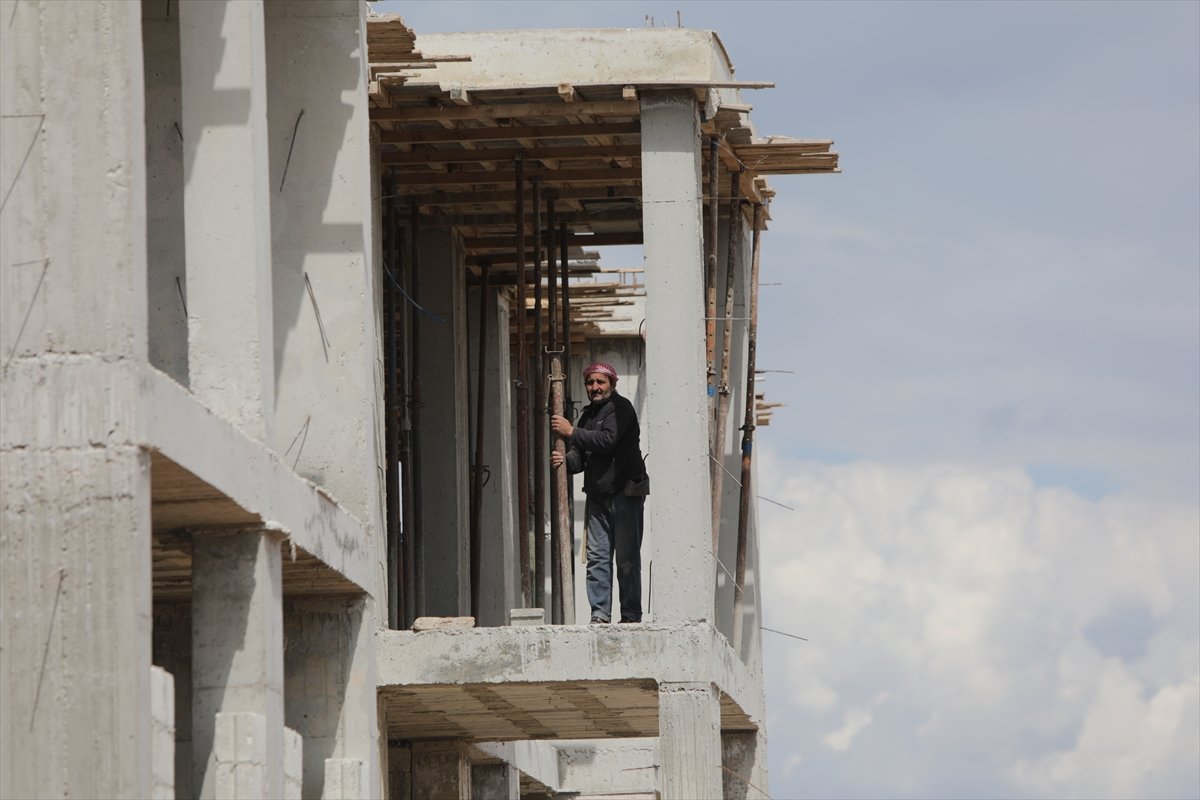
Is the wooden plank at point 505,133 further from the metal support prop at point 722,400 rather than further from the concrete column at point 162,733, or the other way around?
the concrete column at point 162,733

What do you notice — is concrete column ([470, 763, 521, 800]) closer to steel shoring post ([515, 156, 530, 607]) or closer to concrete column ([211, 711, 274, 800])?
steel shoring post ([515, 156, 530, 607])

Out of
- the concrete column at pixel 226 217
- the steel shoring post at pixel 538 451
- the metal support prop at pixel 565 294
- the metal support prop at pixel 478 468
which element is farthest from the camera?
the metal support prop at pixel 478 468

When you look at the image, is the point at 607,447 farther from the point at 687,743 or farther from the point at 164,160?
the point at 164,160

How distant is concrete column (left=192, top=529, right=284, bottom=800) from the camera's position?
43.8 feet

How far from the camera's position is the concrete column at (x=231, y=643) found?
525 inches

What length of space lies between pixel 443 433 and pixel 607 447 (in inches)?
173

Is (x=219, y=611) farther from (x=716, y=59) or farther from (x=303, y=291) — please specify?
(x=716, y=59)

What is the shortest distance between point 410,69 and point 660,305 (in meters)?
2.88

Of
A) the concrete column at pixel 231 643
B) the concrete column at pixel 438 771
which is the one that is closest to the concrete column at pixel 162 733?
the concrete column at pixel 231 643

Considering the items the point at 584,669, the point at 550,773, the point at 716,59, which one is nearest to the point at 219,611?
the point at 584,669

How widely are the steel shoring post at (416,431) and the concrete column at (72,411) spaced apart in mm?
10326

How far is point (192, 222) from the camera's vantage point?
1383 centimetres

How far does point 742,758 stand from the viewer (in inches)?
861

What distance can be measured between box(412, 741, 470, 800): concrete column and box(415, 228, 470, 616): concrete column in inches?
51.9
